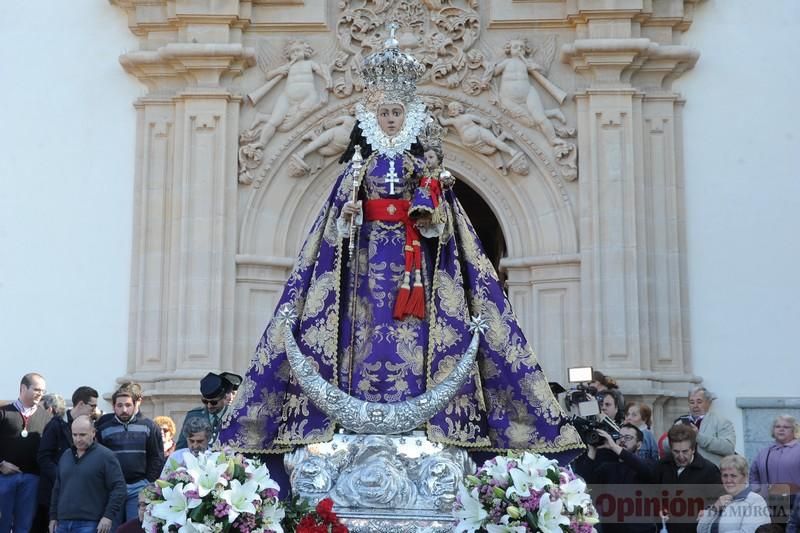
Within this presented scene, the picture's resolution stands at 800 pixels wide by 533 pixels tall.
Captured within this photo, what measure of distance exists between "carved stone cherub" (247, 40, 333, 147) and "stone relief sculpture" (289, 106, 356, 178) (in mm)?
192

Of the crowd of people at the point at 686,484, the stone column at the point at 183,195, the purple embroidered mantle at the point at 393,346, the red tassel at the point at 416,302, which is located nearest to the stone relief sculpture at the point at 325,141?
the stone column at the point at 183,195

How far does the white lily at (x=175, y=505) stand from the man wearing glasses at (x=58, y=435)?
3.60 metres

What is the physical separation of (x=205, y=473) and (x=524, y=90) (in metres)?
A: 7.14

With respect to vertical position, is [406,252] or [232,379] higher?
[406,252]

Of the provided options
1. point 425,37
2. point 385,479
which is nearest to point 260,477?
point 385,479

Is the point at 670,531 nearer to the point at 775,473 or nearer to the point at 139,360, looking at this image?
the point at 775,473

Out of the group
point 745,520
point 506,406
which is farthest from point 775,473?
point 506,406

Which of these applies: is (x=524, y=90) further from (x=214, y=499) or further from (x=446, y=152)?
(x=214, y=499)

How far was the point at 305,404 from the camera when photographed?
709 centimetres

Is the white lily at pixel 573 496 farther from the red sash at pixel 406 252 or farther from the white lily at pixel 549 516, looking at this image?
the red sash at pixel 406 252

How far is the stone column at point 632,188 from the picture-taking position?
483 inches

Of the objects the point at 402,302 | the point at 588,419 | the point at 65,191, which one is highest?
the point at 65,191

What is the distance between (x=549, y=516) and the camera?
626 centimetres

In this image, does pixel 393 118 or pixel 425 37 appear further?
pixel 425 37
